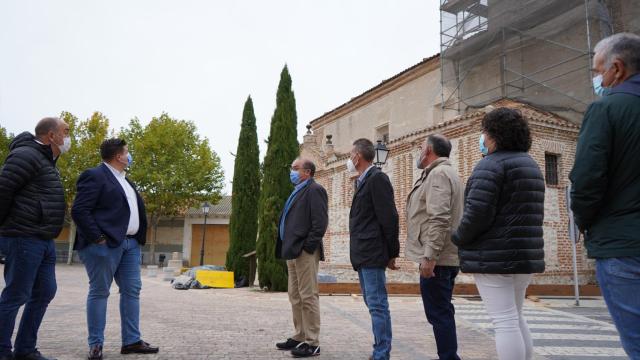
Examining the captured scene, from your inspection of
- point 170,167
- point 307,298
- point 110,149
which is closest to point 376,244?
point 307,298

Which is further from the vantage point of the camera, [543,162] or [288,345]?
[543,162]

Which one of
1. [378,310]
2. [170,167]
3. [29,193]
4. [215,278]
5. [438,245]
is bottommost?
[215,278]

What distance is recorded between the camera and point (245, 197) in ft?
52.7

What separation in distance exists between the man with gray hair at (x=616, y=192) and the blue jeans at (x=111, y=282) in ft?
12.8

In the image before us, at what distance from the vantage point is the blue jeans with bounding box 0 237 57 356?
3.94 m

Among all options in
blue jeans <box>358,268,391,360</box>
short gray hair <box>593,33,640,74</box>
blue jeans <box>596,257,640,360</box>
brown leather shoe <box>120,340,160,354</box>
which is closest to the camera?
blue jeans <box>596,257,640,360</box>

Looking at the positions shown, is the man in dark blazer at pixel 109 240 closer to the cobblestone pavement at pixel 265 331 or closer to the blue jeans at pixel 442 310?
the cobblestone pavement at pixel 265 331

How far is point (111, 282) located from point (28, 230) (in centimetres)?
89

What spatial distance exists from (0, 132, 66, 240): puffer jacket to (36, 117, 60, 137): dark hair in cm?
8

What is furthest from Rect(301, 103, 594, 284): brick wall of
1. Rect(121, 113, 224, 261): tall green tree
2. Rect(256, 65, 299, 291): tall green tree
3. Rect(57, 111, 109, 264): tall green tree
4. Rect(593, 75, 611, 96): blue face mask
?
Rect(57, 111, 109, 264): tall green tree

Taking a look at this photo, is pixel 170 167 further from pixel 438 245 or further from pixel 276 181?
pixel 438 245

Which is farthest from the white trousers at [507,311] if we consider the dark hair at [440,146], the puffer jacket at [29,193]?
the puffer jacket at [29,193]

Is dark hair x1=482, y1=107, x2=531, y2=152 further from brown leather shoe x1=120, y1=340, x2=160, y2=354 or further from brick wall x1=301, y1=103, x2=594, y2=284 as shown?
brick wall x1=301, y1=103, x2=594, y2=284

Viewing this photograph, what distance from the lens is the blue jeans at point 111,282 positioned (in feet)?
14.4
